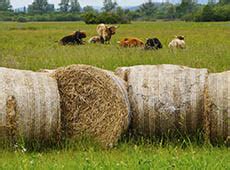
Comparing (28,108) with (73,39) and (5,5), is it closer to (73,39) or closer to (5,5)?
(73,39)

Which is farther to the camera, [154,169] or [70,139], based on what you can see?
[70,139]

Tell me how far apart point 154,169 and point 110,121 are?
221cm

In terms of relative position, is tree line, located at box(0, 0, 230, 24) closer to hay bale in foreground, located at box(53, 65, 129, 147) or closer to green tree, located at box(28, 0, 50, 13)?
green tree, located at box(28, 0, 50, 13)

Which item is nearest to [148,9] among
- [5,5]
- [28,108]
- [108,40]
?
[5,5]

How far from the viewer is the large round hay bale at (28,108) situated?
753cm

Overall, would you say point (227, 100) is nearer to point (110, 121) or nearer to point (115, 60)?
point (110, 121)

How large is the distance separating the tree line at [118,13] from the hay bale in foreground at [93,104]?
53.3 m

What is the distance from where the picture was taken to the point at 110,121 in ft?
26.0

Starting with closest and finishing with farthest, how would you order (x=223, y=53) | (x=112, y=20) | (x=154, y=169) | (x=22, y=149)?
(x=154, y=169), (x=22, y=149), (x=223, y=53), (x=112, y=20)

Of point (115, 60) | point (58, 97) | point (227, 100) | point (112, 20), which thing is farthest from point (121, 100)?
point (112, 20)

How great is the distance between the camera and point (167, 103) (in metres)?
8.01

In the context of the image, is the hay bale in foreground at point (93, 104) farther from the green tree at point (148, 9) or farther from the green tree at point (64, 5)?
the green tree at point (64, 5)

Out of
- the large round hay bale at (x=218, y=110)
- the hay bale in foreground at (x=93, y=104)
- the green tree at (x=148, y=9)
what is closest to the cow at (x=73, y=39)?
the hay bale in foreground at (x=93, y=104)

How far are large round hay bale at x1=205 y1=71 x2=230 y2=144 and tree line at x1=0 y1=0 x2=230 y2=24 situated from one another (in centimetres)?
5362
